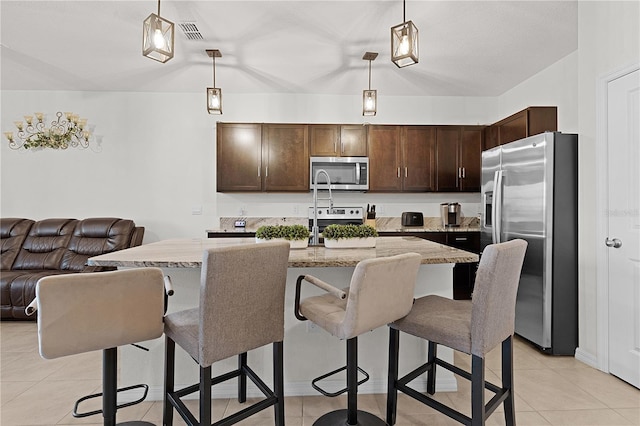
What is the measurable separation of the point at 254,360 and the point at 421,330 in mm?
1087

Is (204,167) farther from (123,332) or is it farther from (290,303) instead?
(123,332)

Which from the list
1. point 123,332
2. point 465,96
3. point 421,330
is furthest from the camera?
point 465,96

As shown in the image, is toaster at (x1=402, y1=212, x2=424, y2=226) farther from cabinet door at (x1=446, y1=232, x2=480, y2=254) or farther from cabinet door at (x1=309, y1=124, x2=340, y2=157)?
cabinet door at (x1=309, y1=124, x2=340, y2=157)

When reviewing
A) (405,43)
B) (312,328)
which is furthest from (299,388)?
(405,43)

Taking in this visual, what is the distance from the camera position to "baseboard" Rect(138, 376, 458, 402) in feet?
7.25

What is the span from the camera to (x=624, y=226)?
8.03 feet

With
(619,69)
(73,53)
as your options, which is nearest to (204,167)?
(73,53)

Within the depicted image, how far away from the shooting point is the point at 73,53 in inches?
141

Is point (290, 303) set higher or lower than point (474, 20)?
lower

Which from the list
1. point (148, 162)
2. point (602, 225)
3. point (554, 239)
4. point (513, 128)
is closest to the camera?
point (602, 225)

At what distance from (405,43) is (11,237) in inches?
188

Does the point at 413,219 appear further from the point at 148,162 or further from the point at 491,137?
the point at 148,162

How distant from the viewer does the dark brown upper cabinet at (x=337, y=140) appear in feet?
15.0

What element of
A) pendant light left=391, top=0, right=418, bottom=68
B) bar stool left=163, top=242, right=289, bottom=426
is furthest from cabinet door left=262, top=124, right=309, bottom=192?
bar stool left=163, top=242, right=289, bottom=426
